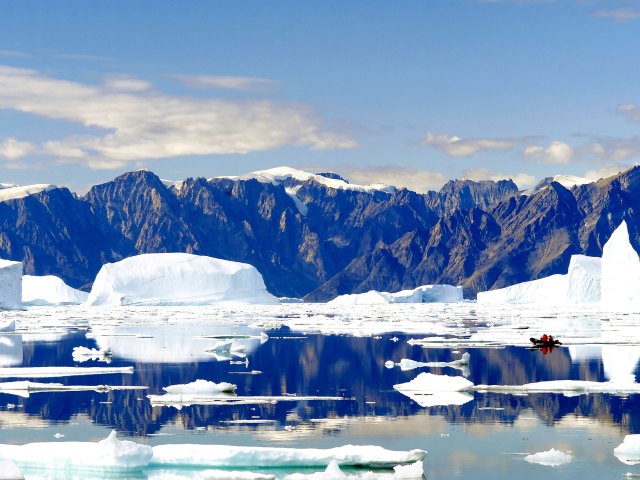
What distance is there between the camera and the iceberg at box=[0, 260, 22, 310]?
4471 inches

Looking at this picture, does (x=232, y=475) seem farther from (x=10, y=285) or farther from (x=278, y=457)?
(x=10, y=285)

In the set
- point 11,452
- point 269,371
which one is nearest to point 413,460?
point 11,452

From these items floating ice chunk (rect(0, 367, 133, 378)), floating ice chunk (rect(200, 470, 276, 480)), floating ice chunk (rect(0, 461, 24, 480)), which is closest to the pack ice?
floating ice chunk (rect(0, 367, 133, 378))

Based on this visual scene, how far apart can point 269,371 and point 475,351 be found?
38.6 feet

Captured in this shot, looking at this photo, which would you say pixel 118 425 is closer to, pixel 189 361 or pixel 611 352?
pixel 189 361

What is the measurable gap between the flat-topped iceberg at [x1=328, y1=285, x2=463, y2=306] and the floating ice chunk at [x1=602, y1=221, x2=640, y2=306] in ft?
186

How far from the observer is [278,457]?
2044 centimetres

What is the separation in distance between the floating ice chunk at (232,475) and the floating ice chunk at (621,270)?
322 ft

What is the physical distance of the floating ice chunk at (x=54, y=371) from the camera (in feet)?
126

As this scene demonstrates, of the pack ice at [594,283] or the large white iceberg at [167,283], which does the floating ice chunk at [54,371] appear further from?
the large white iceberg at [167,283]

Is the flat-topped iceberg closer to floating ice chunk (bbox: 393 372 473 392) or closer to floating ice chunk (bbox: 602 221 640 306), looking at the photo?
floating ice chunk (bbox: 602 221 640 306)

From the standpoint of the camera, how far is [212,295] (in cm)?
12812

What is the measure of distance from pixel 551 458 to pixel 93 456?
8492mm

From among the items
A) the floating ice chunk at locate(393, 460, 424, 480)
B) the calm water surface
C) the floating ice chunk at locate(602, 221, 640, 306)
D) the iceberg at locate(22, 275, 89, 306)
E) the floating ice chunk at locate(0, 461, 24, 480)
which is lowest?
the floating ice chunk at locate(393, 460, 424, 480)
